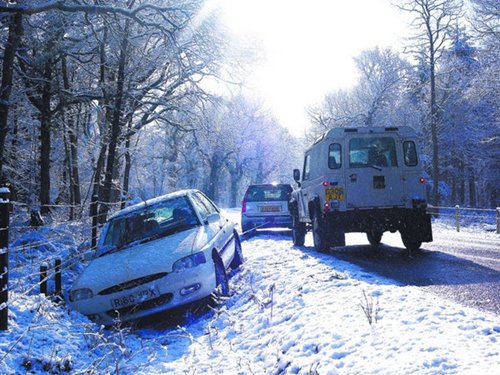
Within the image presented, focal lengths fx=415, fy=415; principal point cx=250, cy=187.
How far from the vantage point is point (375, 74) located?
36.0 meters

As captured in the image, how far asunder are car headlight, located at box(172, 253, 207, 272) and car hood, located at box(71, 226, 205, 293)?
0.06 metres

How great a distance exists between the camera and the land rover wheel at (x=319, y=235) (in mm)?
9109

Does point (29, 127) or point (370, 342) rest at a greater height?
point (29, 127)

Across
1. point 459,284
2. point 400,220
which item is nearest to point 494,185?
point 400,220

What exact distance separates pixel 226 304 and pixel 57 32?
11645mm

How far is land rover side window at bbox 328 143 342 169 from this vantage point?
894 cm

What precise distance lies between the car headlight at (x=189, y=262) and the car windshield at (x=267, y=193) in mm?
8882

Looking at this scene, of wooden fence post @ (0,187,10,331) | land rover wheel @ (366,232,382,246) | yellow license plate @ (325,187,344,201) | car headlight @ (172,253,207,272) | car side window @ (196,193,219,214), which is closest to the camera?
wooden fence post @ (0,187,10,331)

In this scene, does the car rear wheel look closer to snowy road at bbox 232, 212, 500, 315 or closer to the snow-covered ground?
snowy road at bbox 232, 212, 500, 315

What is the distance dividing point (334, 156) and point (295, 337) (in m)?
5.33

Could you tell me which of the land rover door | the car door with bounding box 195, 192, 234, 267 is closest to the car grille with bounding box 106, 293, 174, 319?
the car door with bounding box 195, 192, 234, 267

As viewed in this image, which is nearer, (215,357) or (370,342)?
(370,342)

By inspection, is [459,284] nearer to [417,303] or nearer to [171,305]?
[417,303]

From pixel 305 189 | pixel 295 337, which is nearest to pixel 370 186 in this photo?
pixel 305 189
